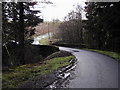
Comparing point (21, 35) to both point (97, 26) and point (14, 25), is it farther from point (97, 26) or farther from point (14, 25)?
point (97, 26)

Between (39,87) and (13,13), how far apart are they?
39.1 feet

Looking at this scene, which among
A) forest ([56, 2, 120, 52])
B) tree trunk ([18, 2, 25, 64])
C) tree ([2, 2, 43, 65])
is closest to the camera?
tree ([2, 2, 43, 65])

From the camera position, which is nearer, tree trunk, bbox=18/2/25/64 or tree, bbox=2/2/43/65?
tree, bbox=2/2/43/65

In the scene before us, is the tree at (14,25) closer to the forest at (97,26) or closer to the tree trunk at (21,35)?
the tree trunk at (21,35)

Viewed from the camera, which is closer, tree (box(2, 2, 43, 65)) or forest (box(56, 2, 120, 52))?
tree (box(2, 2, 43, 65))

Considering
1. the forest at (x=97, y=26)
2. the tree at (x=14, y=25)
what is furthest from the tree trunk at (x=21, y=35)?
the forest at (x=97, y=26)

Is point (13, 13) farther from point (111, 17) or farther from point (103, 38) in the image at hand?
point (103, 38)

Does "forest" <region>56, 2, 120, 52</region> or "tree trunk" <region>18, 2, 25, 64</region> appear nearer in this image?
"tree trunk" <region>18, 2, 25, 64</region>

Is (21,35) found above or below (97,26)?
below

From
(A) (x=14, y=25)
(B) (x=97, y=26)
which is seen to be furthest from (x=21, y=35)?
(B) (x=97, y=26)

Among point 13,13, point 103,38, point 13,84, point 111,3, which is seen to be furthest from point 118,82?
point 103,38

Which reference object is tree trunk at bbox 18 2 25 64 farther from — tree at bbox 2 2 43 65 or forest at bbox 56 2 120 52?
forest at bbox 56 2 120 52

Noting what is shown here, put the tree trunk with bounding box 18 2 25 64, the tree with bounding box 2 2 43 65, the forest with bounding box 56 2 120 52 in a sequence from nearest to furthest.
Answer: the tree with bounding box 2 2 43 65 → the tree trunk with bounding box 18 2 25 64 → the forest with bounding box 56 2 120 52

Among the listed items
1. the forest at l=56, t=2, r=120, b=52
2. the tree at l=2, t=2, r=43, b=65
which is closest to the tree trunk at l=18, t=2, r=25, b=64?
the tree at l=2, t=2, r=43, b=65
